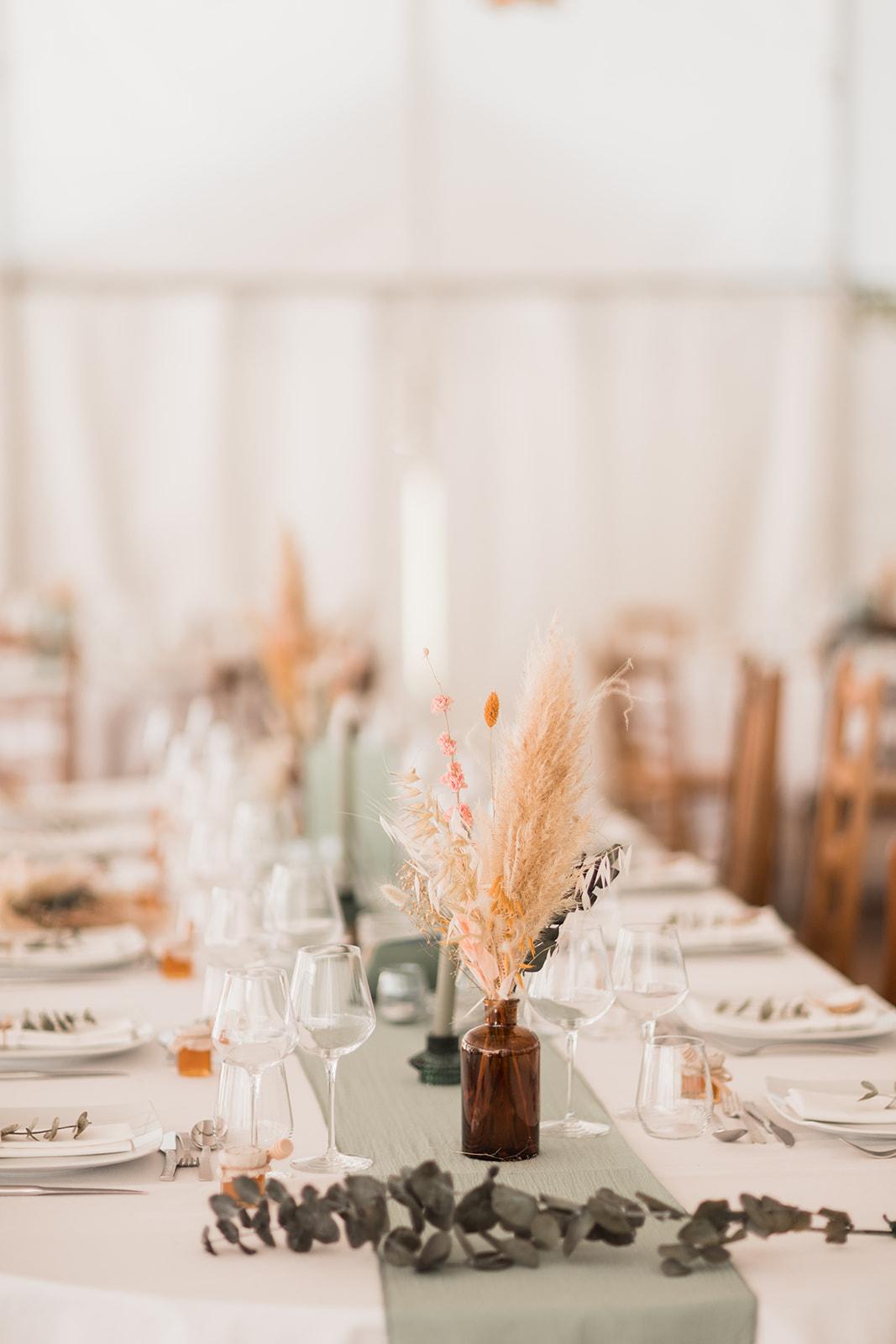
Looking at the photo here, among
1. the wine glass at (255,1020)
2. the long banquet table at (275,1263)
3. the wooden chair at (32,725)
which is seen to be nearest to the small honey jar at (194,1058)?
the long banquet table at (275,1263)

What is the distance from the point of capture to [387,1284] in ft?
3.70

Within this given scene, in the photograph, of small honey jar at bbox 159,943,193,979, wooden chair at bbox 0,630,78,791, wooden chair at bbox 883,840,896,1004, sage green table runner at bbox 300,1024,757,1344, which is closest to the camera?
sage green table runner at bbox 300,1024,757,1344

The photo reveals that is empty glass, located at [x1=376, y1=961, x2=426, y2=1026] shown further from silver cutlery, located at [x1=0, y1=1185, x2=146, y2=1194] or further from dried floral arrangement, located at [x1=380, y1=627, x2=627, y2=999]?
silver cutlery, located at [x1=0, y1=1185, x2=146, y2=1194]

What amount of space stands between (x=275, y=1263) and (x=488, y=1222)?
0.16 m

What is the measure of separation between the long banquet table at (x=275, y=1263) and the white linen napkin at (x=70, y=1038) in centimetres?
11

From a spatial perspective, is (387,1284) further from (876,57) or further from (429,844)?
(876,57)

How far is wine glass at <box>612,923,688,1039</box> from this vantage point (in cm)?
150

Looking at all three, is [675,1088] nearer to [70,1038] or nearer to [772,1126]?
[772,1126]

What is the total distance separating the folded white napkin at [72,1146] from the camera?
1.35 metres

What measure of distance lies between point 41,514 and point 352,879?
6.26 meters

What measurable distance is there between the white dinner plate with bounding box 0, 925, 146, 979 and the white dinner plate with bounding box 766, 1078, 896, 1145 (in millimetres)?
948

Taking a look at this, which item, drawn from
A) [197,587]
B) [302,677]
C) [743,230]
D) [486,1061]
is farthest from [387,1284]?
[743,230]

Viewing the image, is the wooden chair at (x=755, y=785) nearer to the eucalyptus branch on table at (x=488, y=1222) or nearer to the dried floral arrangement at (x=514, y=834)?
the dried floral arrangement at (x=514, y=834)

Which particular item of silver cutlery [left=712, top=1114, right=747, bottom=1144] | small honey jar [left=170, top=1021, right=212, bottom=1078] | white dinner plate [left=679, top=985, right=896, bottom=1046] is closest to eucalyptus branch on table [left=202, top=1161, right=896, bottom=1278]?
silver cutlery [left=712, top=1114, right=747, bottom=1144]
